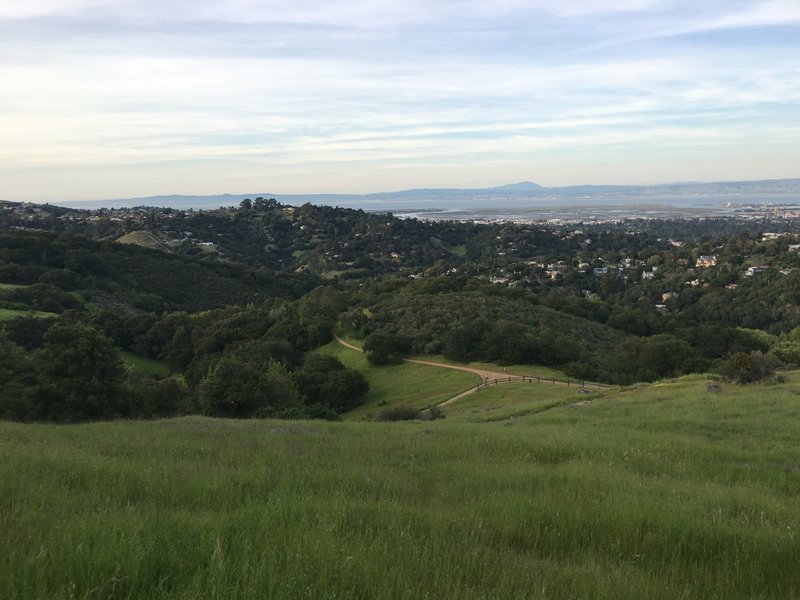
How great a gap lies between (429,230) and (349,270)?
153 feet

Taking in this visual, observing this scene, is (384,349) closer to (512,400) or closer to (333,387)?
(333,387)

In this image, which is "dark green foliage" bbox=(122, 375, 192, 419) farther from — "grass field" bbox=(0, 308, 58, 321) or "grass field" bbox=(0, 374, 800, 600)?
"grass field" bbox=(0, 308, 58, 321)

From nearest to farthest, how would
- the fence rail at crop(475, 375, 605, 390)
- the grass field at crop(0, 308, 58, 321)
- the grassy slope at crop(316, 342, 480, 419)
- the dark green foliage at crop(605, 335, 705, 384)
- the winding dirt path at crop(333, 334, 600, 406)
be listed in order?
the winding dirt path at crop(333, 334, 600, 406) < the fence rail at crop(475, 375, 605, 390) < the grassy slope at crop(316, 342, 480, 419) < the dark green foliage at crop(605, 335, 705, 384) < the grass field at crop(0, 308, 58, 321)

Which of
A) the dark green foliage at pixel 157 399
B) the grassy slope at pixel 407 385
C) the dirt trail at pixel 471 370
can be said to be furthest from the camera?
the dirt trail at pixel 471 370

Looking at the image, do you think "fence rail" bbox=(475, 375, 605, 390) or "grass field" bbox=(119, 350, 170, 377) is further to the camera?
"grass field" bbox=(119, 350, 170, 377)

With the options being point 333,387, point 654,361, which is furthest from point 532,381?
point 333,387

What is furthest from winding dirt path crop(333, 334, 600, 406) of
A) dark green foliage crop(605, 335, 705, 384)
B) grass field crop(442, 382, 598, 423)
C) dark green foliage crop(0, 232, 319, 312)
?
dark green foliage crop(0, 232, 319, 312)

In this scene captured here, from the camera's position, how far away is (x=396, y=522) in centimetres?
489

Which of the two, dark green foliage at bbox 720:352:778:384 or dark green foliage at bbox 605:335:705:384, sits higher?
dark green foliage at bbox 720:352:778:384

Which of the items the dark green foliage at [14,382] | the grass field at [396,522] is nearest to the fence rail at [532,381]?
the grass field at [396,522]

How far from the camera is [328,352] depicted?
192 feet

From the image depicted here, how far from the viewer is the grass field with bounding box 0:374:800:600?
11.3 feet

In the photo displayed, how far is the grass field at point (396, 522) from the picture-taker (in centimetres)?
343

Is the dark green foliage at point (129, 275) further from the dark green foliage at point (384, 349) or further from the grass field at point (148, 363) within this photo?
the dark green foliage at point (384, 349)
